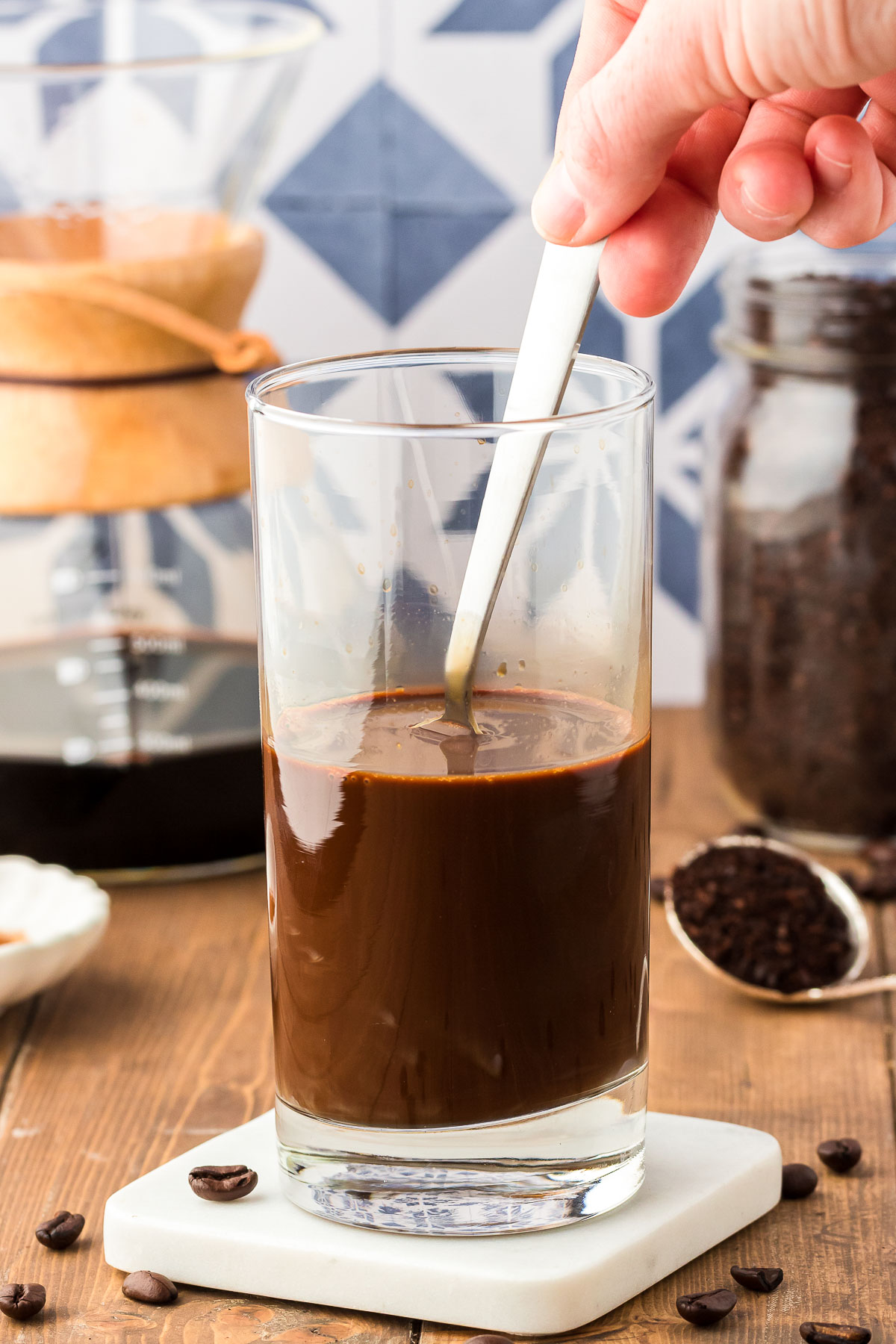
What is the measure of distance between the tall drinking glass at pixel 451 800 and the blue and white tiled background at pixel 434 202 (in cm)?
76

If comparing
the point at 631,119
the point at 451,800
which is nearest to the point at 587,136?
the point at 631,119

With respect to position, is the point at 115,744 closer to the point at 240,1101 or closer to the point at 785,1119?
the point at 240,1101

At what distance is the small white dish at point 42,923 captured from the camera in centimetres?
86

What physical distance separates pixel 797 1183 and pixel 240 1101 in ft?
0.90

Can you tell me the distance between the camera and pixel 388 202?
136cm

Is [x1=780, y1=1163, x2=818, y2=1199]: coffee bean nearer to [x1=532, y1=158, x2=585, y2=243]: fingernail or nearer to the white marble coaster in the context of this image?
the white marble coaster

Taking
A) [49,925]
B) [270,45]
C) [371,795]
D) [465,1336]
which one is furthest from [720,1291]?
[270,45]

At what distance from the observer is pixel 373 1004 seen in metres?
0.62

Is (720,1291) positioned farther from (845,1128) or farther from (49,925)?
(49,925)

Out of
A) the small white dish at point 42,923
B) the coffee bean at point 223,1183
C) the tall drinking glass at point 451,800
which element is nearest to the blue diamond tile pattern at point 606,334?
the small white dish at point 42,923

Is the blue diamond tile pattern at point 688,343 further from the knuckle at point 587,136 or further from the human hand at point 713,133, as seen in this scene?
the knuckle at point 587,136

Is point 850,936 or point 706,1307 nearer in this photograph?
point 706,1307

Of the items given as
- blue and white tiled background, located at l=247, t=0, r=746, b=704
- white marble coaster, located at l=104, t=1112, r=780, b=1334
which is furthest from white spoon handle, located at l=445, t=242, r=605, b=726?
blue and white tiled background, located at l=247, t=0, r=746, b=704

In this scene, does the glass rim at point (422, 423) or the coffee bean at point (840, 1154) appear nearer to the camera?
the glass rim at point (422, 423)
